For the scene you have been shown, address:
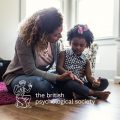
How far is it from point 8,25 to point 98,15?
1242mm

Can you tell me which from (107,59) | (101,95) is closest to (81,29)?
(101,95)

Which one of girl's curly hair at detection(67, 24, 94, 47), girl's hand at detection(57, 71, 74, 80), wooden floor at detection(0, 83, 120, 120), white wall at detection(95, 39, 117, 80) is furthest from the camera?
white wall at detection(95, 39, 117, 80)

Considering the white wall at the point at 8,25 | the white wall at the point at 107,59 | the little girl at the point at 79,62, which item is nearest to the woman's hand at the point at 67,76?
the little girl at the point at 79,62

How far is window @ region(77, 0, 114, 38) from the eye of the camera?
3286 mm

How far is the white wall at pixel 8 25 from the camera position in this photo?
2.93 metres

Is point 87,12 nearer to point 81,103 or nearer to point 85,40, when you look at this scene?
point 85,40

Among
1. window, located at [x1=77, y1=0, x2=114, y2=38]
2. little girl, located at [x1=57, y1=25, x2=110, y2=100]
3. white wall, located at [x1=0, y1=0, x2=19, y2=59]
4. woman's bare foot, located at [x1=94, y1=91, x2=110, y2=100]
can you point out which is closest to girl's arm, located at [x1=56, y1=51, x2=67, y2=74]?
little girl, located at [x1=57, y1=25, x2=110, y2=100]

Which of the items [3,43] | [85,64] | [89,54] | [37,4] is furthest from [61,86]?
[37,4]

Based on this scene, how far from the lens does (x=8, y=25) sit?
300 cm

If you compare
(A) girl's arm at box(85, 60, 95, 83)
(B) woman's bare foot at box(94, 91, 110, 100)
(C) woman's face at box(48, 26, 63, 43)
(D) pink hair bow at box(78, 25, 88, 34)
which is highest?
(D) pink hair bow at box(78, 25, 88, 34)

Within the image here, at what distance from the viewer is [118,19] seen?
3053mm

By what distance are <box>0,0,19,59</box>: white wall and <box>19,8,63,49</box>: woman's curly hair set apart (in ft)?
5.34

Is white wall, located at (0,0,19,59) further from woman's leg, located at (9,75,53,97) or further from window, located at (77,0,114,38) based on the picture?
woman's leg, located at (9,75,53,97)

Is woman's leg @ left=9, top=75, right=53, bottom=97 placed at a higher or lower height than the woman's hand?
lower
